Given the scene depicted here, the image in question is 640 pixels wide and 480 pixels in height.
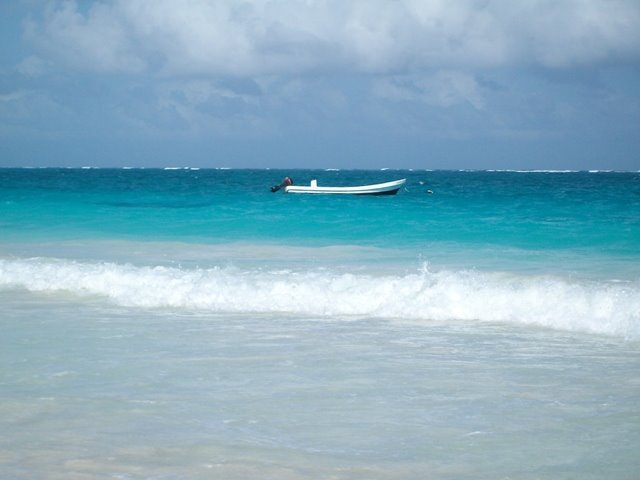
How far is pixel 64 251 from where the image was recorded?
62.4 feet

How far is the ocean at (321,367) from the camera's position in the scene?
17.8 ft

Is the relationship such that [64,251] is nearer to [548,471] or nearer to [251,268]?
[251,268]

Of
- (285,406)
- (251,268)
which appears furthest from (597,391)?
(251,268)

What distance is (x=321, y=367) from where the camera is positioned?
782 cm

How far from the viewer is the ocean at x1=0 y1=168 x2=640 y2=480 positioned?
5.41m

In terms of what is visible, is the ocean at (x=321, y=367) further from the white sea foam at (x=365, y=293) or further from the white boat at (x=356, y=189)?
the white boat at (x=356, y=189)

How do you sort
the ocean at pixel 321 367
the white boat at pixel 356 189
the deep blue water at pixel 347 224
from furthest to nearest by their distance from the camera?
the white boat at pixel 356 189 < the deep blue water at pixel 347 224 < the ocean at pixel 321 367

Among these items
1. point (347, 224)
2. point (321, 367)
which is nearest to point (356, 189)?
point (347, 224)

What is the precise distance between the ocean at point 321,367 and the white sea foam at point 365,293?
4 centimetres

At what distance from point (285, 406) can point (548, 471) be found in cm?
228

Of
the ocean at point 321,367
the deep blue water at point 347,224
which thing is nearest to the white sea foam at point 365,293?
the ocean at point 321,367

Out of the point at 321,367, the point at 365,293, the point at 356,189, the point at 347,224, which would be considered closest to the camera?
the point at 321,367

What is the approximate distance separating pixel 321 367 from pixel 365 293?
423 centimetres

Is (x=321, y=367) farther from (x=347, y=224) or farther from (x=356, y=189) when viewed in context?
(x=356, y=189)
